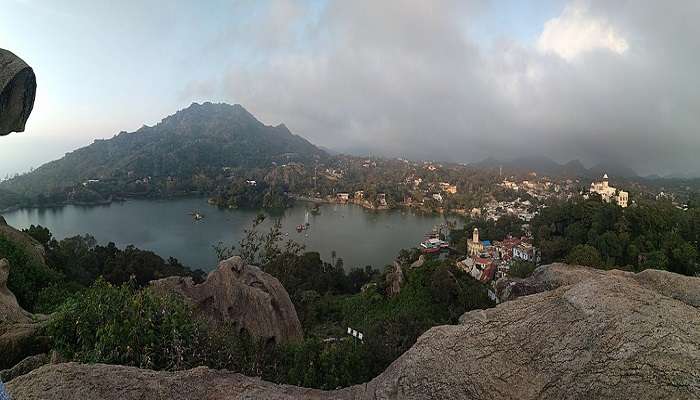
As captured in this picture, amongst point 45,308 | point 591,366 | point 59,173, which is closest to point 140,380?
point 591,366

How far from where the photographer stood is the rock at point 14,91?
1.70 meters

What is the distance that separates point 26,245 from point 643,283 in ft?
40.1

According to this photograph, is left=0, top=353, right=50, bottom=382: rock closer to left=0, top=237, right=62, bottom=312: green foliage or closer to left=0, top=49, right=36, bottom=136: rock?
left=0, top=49, right=36, bottom=136: rock

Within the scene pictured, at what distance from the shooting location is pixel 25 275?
824 cm

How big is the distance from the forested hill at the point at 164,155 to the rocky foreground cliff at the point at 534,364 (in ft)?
274

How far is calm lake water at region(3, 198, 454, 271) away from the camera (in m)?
37.8

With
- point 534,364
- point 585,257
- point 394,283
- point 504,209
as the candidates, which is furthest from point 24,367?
point 504,209

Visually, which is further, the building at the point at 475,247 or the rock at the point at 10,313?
the building at the point at 475,247

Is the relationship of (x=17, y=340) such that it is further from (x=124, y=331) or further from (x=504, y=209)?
(x=504, y=209)

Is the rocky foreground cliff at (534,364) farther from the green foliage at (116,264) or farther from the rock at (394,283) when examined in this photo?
the green foliage at (116,264)

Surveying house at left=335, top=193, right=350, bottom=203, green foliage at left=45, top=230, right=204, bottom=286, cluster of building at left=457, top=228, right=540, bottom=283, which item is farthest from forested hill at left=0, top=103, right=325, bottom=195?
cluster of building at left=457, top=228, right=540, bottom=283

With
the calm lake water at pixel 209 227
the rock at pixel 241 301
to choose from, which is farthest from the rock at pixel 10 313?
the calm lake water at pixel 209 227

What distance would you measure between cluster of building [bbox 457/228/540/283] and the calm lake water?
7.94 metres

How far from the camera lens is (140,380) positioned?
2.57 m
